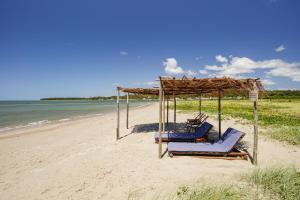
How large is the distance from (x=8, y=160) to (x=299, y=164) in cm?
865

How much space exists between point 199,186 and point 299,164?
11.4 ft

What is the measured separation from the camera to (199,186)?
4832 mm

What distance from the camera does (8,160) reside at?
756cm

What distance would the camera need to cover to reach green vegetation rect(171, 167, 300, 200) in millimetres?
4211

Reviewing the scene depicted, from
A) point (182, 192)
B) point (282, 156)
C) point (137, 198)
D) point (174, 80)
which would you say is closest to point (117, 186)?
point (137, 198)

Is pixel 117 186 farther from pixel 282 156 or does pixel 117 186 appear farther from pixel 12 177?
pixel 282 156

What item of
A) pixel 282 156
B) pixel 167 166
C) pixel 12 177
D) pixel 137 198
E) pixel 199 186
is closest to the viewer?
pixel 137 198

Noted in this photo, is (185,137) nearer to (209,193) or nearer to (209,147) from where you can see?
(209,147)

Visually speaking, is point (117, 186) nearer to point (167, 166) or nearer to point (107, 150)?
point (167, 166)

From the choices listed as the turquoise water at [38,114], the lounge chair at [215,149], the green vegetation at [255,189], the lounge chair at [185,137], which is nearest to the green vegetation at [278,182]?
the green vegetation at [255,189]

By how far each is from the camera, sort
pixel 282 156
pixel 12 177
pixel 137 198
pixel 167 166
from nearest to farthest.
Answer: pixel 137 198 → pixel 12 177 → pixel 167 166 → pixel 282 156

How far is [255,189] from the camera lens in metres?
4.65

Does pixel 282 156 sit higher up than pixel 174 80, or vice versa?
pixel 174 80

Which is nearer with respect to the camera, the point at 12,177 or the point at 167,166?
the point at 12,177
